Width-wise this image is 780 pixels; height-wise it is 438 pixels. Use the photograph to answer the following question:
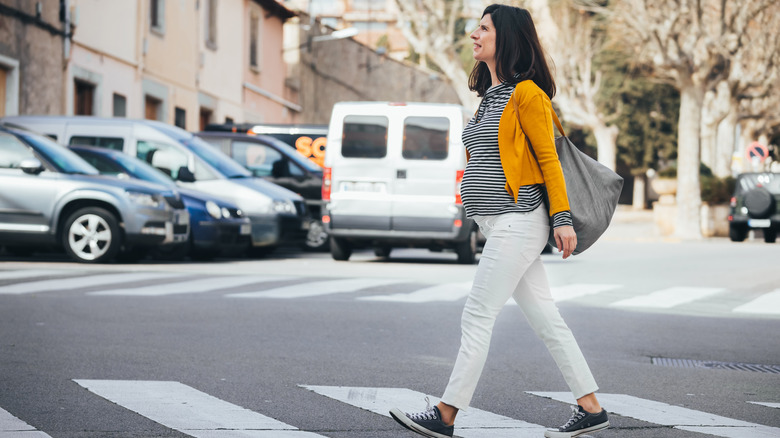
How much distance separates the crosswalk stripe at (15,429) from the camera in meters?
4.77

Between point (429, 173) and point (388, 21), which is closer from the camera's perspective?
point (429, 173)

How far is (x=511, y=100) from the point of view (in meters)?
4.74

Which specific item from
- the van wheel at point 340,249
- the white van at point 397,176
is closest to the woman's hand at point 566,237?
the white van at point 397,176

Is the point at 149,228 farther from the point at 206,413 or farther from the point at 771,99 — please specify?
the point at 771,99

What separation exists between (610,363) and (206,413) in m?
3.07

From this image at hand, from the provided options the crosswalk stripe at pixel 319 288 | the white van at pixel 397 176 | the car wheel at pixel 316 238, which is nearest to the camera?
the crosswalk stripe at pixel 319 288

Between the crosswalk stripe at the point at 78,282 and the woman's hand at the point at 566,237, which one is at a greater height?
the woman's hand at the point at 566,237

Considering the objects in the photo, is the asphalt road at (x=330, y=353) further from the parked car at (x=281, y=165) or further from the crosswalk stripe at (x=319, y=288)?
the parked car at (x=281, y=165)

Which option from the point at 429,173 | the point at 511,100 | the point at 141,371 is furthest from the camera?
the point at 429,173

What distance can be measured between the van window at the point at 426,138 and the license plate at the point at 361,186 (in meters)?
0.55

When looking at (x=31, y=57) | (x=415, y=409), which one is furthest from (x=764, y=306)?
(x=31, y=57)

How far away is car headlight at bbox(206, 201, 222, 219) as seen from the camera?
1644 cm

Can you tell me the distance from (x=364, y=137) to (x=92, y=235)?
158 inches

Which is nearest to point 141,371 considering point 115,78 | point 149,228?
point 149,228
